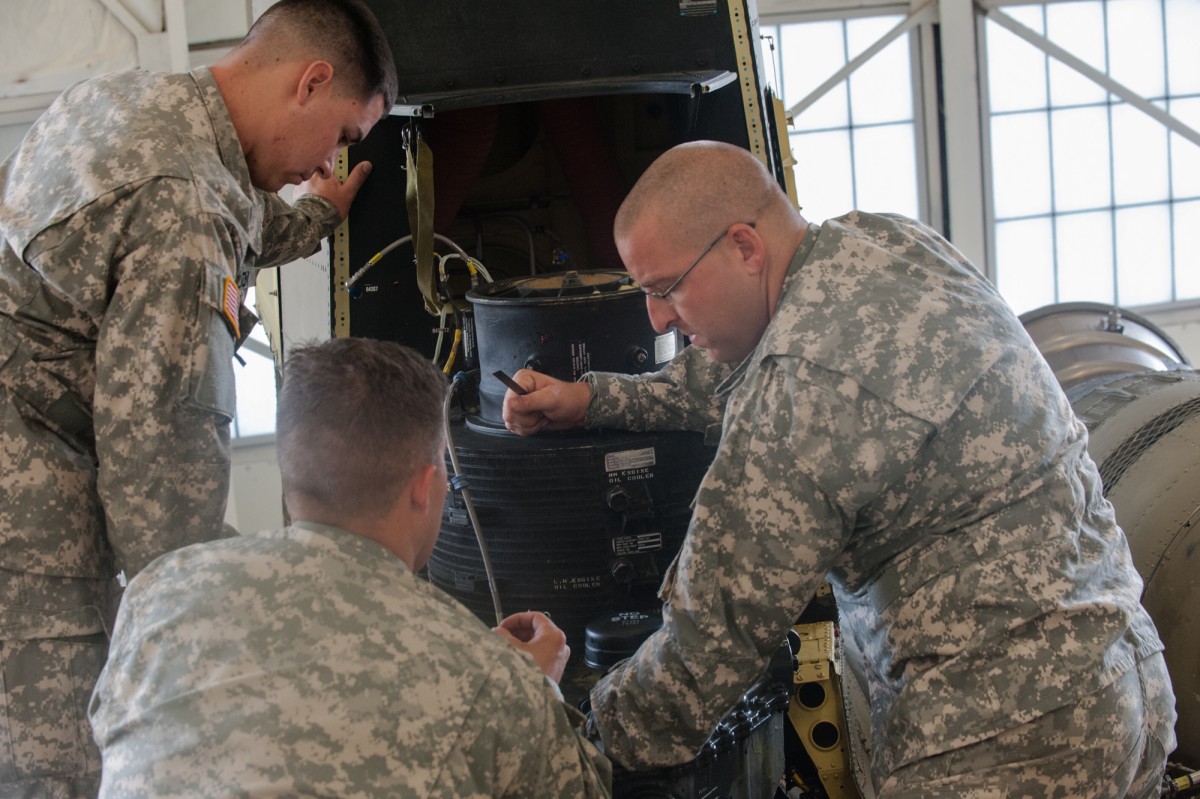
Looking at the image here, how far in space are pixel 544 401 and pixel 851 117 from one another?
5821mm

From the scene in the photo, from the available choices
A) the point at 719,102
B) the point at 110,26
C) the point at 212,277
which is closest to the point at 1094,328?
the point at 719,102

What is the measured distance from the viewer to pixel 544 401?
2789 mm

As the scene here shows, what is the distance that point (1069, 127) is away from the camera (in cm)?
830

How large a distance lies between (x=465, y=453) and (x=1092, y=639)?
4.87 feet

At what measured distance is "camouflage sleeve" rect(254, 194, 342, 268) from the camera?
271cm

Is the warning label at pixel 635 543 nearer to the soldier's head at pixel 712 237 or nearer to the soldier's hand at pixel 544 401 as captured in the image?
the soldier's hand at pixel 544 401

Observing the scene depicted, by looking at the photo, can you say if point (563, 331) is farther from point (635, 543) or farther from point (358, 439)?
point (358, 439)

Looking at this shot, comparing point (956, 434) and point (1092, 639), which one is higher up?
point (956, 434)

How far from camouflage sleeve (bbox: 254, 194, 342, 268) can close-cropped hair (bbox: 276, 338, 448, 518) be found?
1.06 m

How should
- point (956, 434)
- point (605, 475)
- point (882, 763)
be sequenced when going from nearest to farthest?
point (956, 434), point (882, 763), point (605, 475)

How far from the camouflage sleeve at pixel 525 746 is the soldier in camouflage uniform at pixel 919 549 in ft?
1.08

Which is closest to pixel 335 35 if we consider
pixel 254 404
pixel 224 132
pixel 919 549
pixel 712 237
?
pixel 224 132

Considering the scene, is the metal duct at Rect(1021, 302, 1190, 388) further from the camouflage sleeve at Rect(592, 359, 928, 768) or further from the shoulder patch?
the shoulder patch

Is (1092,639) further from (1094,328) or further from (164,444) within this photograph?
(1094,328)
